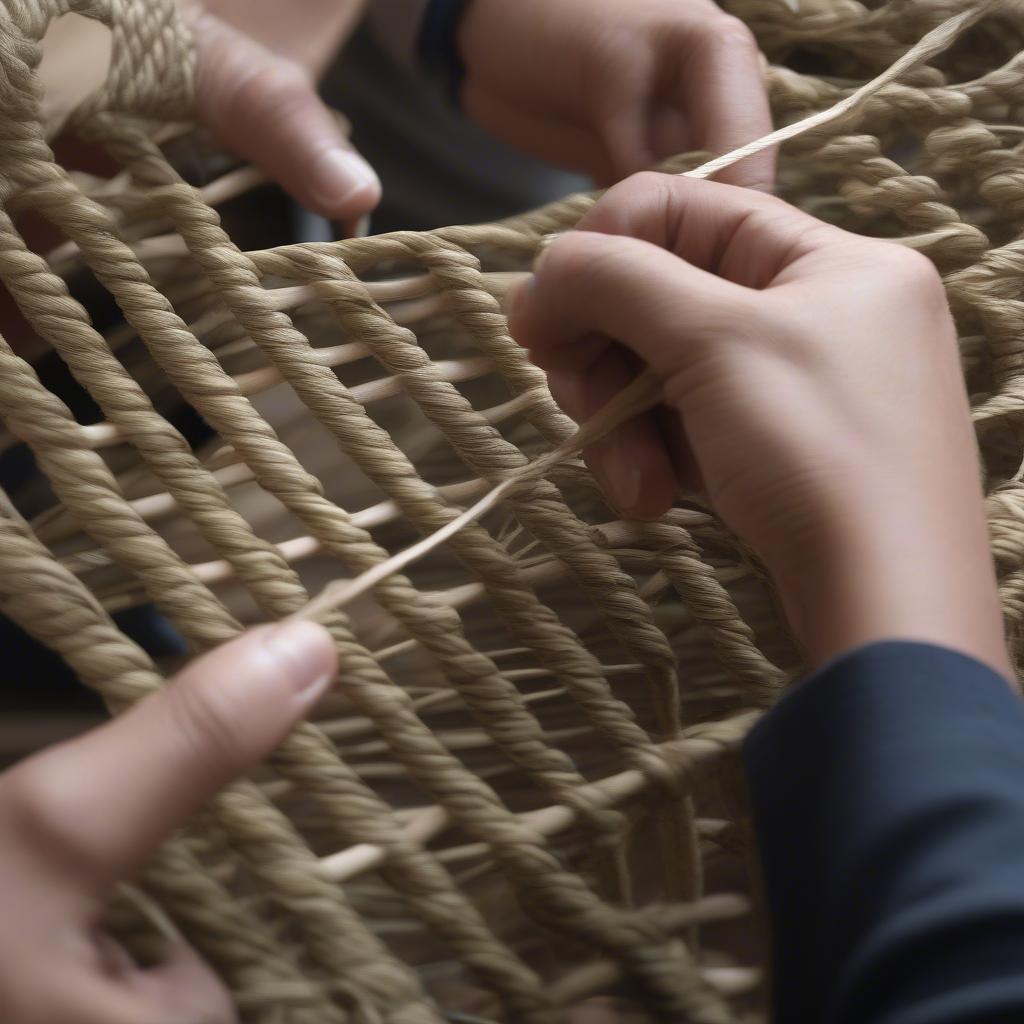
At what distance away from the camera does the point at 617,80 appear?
553mm

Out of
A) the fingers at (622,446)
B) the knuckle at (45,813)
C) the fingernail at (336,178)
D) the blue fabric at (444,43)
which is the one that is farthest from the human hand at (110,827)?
the blue fabric at (444,43)

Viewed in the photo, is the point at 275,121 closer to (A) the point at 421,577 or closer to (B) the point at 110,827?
(A) the point at 421,577

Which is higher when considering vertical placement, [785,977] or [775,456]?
[775,456]

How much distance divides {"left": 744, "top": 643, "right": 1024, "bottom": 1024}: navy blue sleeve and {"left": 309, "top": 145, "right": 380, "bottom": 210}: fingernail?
37cm

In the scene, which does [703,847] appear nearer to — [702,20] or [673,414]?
[673,414]

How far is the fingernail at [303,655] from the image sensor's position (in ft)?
1.01

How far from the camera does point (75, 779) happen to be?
0.89 ft

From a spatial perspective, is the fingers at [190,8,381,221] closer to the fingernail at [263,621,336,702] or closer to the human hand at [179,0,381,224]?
the human hand at [179,0,381,224]

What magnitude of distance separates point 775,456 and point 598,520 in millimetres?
168

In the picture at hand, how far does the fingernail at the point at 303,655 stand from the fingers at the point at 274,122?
0.31m

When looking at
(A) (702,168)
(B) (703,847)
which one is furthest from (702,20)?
(B) (703,847)

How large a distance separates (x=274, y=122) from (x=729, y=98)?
24 centimetres

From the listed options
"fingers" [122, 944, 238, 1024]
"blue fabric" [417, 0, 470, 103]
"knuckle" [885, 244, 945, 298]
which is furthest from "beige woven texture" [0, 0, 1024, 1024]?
"blue fabric" [417, 0, 470, 103]

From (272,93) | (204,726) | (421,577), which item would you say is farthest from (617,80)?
(204,726)
